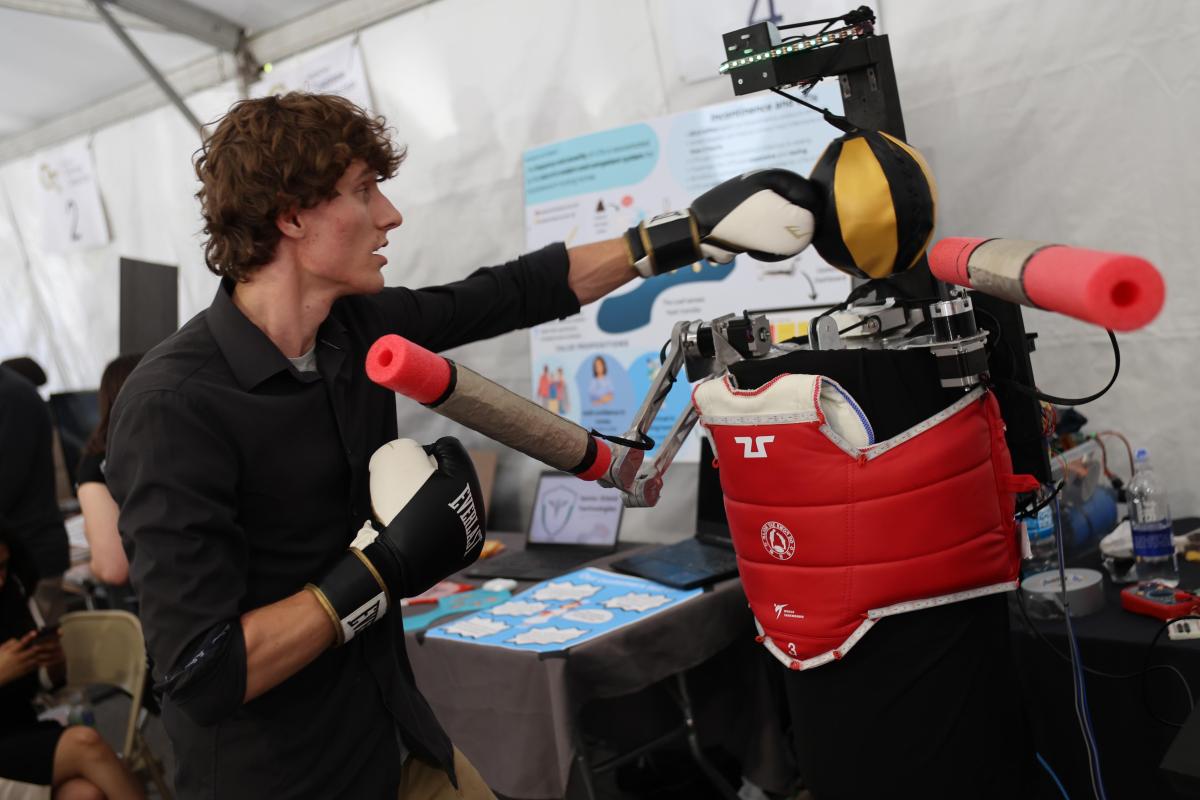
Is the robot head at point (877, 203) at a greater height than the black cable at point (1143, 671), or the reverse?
the robot head at point (877, 203)

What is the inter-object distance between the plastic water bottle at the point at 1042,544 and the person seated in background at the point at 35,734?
87.6 inches

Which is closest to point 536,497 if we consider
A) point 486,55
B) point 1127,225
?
point 486,55

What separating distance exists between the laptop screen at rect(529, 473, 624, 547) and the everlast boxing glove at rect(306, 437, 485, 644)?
155 cm

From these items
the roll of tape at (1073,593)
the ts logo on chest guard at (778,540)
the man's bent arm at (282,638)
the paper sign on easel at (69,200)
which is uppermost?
the paper sign on easel at (69,200)

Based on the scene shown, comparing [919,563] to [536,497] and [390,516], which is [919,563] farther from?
[536,497]

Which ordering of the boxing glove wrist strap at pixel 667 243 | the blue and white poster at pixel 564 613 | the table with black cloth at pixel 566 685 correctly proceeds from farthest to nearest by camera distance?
the blue and white poster at pixel 564 613, the table with black cloth at pixel 566 685, the boxing glove wrist strap at pixel 667 243

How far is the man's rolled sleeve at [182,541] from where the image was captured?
1.13m

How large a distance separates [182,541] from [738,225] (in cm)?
86

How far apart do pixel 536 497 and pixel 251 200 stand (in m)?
1.90

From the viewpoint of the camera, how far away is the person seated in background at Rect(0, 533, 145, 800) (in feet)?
7.80

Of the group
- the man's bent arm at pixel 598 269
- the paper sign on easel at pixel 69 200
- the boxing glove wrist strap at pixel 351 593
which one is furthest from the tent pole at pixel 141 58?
the boxing glove wrist strap at pixel 351 593

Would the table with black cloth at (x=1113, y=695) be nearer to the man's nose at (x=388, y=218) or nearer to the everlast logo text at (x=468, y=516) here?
the everlast logo text at (x=468, y=516)

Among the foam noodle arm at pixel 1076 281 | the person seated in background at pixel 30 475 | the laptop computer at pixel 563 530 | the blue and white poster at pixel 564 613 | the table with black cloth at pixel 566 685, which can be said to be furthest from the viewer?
the person seated in background at pixel 30 475

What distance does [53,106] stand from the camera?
15.7ft
